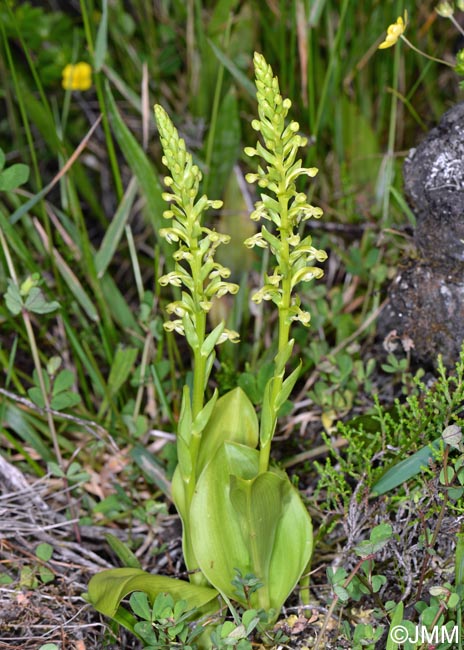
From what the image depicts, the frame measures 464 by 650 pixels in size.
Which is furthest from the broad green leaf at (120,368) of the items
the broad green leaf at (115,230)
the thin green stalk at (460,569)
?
the thin green stalk at (460,569)

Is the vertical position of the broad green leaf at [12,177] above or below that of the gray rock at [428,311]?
above

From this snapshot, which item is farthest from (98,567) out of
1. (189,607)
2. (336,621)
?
(336,621)

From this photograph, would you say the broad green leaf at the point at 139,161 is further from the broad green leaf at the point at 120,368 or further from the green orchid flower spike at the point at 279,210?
the green orchid flower spike at the point at 279,210

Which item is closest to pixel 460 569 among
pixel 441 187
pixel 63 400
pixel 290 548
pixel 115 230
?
pixel 290 548

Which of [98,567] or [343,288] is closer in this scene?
[98,567]

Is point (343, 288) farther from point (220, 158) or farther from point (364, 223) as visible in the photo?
point (220, 158)

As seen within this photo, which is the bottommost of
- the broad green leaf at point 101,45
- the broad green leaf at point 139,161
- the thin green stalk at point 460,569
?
the thin green stalk at point 460,569

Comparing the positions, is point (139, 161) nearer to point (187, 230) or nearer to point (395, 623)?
point (187, 230)
